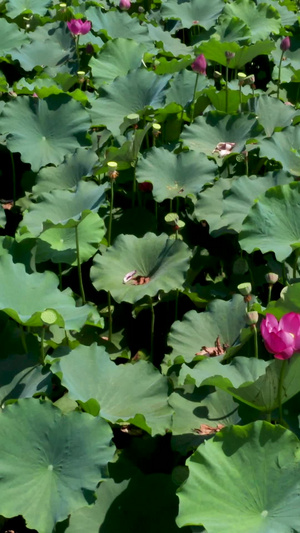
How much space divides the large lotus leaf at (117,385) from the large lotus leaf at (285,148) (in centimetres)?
97

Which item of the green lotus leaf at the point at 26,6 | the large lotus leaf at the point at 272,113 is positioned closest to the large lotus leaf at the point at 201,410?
the large lotus leaf at the point at 272,113

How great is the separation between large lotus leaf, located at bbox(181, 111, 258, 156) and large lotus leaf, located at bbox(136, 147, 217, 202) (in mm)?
161

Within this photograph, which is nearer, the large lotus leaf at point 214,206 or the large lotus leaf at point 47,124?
the large lotus leaf at point 214,206

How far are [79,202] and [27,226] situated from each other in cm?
17

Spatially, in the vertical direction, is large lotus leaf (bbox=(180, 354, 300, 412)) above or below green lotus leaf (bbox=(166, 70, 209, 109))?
above

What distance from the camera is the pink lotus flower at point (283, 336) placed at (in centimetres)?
170

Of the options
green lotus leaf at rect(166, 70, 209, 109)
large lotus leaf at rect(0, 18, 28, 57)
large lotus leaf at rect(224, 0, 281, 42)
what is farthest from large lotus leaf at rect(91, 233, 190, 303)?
large lotus leaf at rect(224, 0, 281, 42)

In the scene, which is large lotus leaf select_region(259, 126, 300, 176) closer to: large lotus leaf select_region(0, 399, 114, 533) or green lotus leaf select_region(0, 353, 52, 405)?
green lotus leaf select_region(0, 353, 52, 405)

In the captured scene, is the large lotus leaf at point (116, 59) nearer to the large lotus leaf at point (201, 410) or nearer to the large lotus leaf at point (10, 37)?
the large lotus leaf at point (10, 37)

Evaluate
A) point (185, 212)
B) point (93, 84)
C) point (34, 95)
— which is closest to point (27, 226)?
point (185, 212)

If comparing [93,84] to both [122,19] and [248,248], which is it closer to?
[122,19]

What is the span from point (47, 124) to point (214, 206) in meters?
0.70

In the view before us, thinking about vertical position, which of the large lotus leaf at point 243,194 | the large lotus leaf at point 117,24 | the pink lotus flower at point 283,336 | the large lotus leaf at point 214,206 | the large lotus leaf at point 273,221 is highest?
the pink lotus flower at point 283,336

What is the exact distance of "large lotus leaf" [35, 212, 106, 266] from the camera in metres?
2.49
